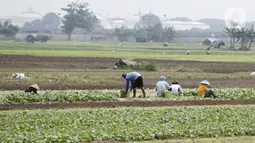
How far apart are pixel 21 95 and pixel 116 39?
5245 inches

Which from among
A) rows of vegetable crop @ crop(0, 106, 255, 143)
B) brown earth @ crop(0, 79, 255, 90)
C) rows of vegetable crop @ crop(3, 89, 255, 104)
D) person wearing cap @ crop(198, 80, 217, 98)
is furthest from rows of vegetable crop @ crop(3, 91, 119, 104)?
brown earth @ crop(0, 79, 255, 90)

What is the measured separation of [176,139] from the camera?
19.2m

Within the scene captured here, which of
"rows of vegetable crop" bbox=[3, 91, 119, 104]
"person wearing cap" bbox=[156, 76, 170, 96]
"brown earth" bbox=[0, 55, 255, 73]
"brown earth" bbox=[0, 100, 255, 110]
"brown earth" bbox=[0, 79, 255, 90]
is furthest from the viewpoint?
"brown earth" bbox=[0, 55, 255, 73]

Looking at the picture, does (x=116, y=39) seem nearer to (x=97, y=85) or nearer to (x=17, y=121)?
(x=97, y=85)

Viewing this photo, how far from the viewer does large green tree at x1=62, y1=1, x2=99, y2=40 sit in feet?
533

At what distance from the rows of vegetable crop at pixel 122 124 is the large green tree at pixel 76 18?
13640 cm

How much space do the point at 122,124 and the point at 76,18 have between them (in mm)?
145336

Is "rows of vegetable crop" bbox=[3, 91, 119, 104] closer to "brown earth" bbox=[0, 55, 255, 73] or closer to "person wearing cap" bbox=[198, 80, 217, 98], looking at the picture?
"person wearing cap" bbox=[198, 80, 217, 98]

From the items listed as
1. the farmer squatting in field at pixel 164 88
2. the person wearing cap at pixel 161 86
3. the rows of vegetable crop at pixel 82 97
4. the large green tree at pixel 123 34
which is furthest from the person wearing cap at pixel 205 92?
the large green tree at pixel 123 34

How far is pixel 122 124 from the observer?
21.2 m

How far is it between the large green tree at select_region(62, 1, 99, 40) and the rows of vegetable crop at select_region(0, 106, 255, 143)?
136m

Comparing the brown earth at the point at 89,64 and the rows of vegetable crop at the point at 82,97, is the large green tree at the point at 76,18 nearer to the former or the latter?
the brown earth at the point at 89,64

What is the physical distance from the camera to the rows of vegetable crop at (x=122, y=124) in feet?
61.4

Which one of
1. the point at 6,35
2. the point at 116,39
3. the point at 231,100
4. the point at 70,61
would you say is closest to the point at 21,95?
the point at 231,100
